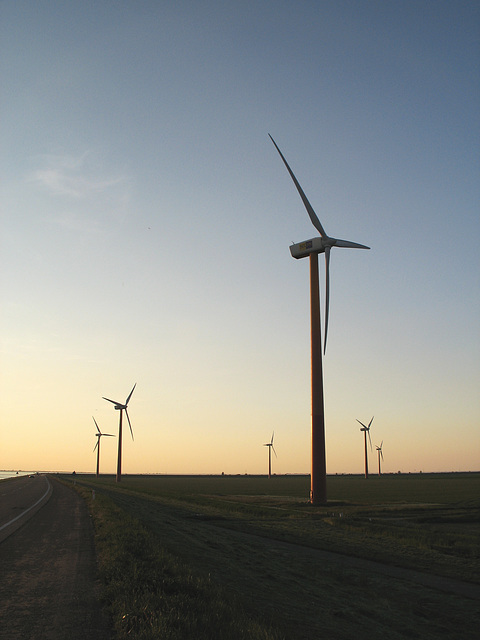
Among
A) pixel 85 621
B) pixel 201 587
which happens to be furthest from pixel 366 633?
pixel 85 621

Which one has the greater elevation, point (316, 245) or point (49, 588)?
point (316, 245)

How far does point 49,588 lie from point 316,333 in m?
42.6

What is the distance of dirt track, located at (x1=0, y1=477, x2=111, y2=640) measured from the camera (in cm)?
979

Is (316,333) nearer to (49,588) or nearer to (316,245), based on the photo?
(316,245)

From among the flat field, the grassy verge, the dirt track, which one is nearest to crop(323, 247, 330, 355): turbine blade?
the flat field

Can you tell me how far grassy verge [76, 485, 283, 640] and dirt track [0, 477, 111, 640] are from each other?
48 cm

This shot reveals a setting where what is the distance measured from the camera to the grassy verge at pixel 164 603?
9523 millimetres

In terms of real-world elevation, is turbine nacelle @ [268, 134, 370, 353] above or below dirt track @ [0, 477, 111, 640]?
above

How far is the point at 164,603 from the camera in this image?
36.3 feet

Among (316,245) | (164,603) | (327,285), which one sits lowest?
(164,603)

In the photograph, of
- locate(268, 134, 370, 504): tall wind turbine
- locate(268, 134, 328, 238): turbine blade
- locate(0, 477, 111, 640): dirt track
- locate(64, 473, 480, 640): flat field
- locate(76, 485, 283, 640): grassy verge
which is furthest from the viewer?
locate(268, 134, 328, 238): turbine blade

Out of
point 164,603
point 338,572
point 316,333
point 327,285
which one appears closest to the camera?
point 164,603

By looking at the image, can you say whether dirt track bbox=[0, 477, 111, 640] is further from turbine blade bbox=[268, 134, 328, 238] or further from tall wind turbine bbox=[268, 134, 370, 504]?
turbine blade bbox=[268, 134, 328, 238]

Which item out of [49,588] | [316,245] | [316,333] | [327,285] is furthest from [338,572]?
[316,245]
